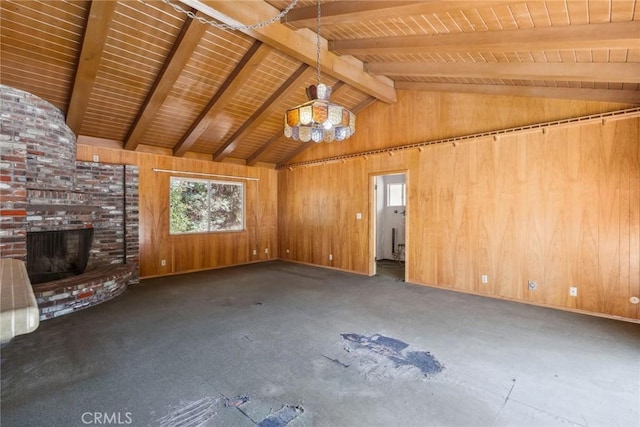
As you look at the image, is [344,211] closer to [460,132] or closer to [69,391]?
[460,132]

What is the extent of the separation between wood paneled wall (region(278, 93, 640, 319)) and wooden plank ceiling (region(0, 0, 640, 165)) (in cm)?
70

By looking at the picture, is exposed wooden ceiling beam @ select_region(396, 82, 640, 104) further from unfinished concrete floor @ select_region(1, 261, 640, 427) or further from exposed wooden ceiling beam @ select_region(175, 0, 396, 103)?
unfinished concrete floor @ select_region(1, 261, 640, 427)

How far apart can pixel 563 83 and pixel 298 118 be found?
362cm

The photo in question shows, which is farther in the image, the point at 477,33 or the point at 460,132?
the point at 460,132

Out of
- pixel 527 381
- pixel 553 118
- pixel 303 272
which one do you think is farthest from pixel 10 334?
pixel 303 272

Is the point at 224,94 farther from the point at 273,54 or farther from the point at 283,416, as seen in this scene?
the point at 283,416

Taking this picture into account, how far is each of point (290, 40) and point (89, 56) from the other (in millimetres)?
2364

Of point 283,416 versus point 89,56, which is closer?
point 283,416

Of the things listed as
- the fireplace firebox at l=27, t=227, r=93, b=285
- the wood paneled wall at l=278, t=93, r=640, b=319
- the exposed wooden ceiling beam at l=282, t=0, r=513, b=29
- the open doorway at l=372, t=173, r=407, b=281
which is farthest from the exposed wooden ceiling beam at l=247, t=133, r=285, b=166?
the fireplace firebox at l=27, t=227, r=93, b=285

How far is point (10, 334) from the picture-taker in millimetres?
608

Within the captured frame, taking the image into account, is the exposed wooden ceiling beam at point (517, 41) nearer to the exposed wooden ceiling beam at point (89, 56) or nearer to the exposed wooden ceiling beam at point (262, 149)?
the exposed wooden ceiling beam at point (89, 56)

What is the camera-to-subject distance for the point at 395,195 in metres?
8.46

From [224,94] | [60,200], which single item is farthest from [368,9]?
[60,200]

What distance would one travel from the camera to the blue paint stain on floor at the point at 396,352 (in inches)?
105
